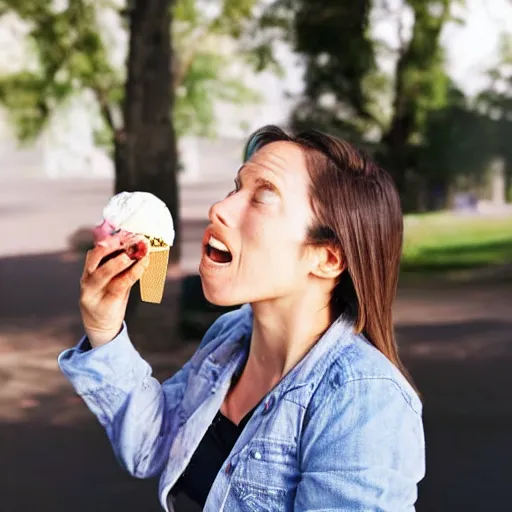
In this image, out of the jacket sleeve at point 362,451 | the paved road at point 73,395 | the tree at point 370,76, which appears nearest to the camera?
the jacket sleeve at point 362,451

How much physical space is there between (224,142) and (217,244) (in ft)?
10.5

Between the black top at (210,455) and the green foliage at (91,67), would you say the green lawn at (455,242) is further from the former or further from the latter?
→ the black top at (210,455)

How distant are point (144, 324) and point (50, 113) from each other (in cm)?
128

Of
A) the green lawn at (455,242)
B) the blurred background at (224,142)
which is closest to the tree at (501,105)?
the blurred background at (224,142)

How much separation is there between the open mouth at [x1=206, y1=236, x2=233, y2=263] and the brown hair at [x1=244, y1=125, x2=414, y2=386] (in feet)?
0.40

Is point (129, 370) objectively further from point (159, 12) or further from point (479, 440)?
point (159, 12)

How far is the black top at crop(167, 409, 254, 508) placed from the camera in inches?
43.9

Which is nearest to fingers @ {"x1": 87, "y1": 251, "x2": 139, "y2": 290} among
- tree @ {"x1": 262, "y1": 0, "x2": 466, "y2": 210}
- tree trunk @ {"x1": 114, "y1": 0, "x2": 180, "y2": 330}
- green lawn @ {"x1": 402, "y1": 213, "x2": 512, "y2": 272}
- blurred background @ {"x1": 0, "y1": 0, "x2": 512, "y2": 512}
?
blurred background @ {"x1": 0, "y1": 0, "x2": 512, "y2": 512}

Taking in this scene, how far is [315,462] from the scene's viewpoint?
0.91 meters

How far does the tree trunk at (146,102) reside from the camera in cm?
389

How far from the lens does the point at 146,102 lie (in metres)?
3.90

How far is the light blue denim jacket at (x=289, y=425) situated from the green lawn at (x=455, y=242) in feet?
10.8

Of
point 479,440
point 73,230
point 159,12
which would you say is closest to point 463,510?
point 479,440

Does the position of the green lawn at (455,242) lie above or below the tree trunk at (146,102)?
below
